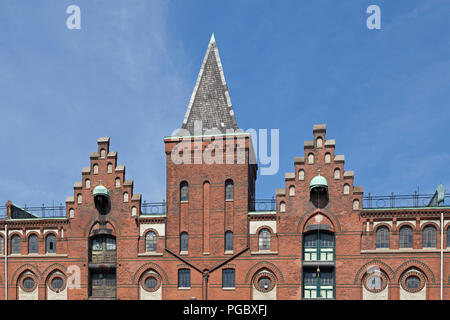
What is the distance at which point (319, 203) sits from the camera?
3881 cm

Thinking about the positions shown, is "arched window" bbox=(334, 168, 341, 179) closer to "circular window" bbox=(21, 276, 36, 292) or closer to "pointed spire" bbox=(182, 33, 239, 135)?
"pointed spire" bbox=(182, 33, 239, 135)

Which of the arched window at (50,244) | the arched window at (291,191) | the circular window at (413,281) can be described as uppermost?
the arched window at (291,191)

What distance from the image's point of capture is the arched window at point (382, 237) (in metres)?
37.9

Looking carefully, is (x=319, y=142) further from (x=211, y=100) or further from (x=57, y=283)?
(x=57, y=283)

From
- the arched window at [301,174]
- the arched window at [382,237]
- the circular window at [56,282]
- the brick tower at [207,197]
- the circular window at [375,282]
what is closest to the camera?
the circular window at [375,282]

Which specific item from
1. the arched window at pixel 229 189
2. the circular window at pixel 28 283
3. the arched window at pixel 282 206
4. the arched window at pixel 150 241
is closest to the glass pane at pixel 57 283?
the circular window at pixel 28 283

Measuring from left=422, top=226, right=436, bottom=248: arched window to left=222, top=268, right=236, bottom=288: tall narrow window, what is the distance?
1300 centimetres

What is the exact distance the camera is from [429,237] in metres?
37.4

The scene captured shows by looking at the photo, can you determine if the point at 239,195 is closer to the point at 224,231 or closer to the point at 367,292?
the point at 224,231

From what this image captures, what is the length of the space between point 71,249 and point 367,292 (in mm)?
21226

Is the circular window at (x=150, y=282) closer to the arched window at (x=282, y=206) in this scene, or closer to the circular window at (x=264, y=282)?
the circular window at (x=264, y=282)

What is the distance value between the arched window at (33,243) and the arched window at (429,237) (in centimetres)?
2778
